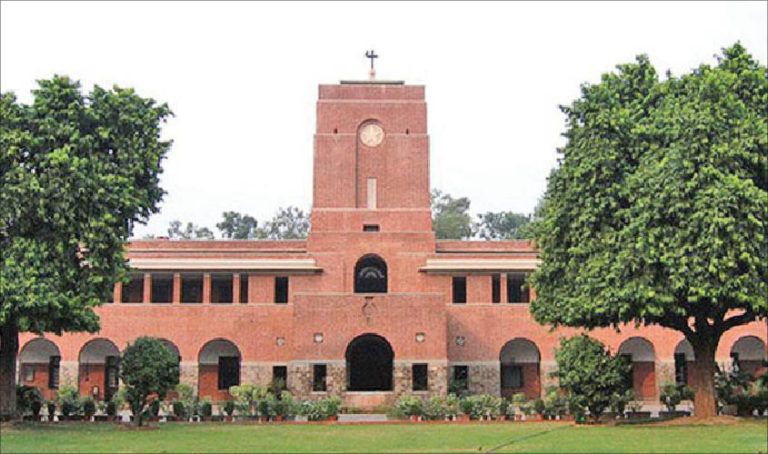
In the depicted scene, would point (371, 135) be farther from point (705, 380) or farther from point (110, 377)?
point (705, 380)

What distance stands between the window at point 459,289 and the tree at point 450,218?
31676 mm

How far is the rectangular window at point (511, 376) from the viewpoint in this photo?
4244cm

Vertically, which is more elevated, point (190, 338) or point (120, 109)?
point (120, 109)

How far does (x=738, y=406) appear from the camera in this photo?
93.7 feet

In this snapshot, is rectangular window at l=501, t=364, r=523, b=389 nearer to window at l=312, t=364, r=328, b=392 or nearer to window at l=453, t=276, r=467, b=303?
window at l=453, t=276, r=467, b=303

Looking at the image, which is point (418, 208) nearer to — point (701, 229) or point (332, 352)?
point (332, 352)

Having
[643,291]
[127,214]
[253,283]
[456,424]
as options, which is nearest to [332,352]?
[253,283]

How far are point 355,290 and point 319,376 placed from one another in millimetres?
7546

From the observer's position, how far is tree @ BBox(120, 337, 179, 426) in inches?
1017

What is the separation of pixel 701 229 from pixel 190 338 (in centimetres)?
2383

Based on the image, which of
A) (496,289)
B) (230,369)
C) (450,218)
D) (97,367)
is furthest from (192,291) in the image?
(450,218)

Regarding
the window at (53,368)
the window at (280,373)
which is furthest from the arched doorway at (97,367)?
the window at (280,373)

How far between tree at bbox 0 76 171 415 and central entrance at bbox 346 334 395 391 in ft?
49.8

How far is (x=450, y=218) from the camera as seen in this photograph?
79.1 meters
